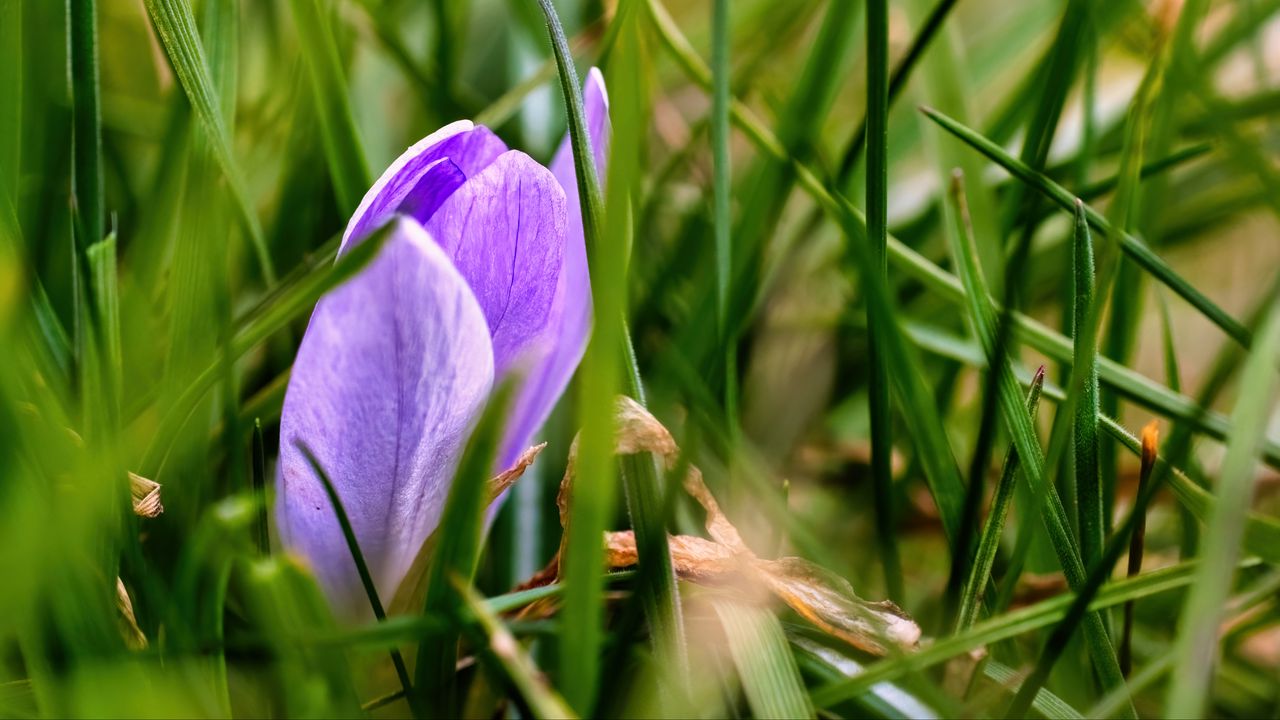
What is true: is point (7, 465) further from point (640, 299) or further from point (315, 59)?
point (640, 299)

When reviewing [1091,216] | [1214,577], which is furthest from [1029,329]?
[1214,577]

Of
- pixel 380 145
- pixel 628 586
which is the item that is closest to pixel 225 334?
pixel 628 586

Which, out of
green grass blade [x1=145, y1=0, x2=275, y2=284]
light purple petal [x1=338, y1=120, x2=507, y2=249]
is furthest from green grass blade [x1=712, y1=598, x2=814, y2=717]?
green grass blade [x1=145, y1=0, x2=275, y2=284]

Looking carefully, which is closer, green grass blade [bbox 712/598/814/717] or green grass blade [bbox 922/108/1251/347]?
green grass blade [bbox 712/598/814/717]

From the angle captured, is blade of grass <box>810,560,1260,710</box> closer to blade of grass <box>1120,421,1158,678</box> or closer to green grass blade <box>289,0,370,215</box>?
blade of grass <box>1120,421,1158,678</box>

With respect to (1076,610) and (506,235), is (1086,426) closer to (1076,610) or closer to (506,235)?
(1076,610)

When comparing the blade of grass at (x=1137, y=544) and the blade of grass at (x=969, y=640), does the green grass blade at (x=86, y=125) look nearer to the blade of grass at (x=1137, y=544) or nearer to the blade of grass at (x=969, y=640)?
the blade of grass at (x=969, y=640)
